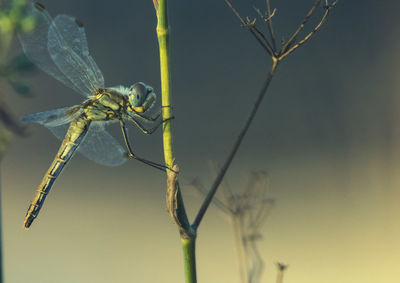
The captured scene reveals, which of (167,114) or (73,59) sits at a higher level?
(73,59)

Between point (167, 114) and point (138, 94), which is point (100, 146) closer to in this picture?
point (138, 94)

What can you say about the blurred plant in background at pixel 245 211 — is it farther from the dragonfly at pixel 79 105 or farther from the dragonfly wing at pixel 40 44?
the dragonfly wing at pixel 40 44

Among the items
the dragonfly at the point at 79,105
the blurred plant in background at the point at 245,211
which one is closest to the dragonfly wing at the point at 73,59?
the dragonfly at the point at 79,105

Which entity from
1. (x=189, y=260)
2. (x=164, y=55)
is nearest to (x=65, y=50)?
(x=164, y=55)

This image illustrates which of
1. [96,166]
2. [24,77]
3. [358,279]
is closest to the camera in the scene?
[24,77]

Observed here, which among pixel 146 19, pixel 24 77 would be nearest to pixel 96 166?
pixel 146 19

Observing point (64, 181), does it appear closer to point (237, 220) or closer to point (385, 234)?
point (237, 220)
